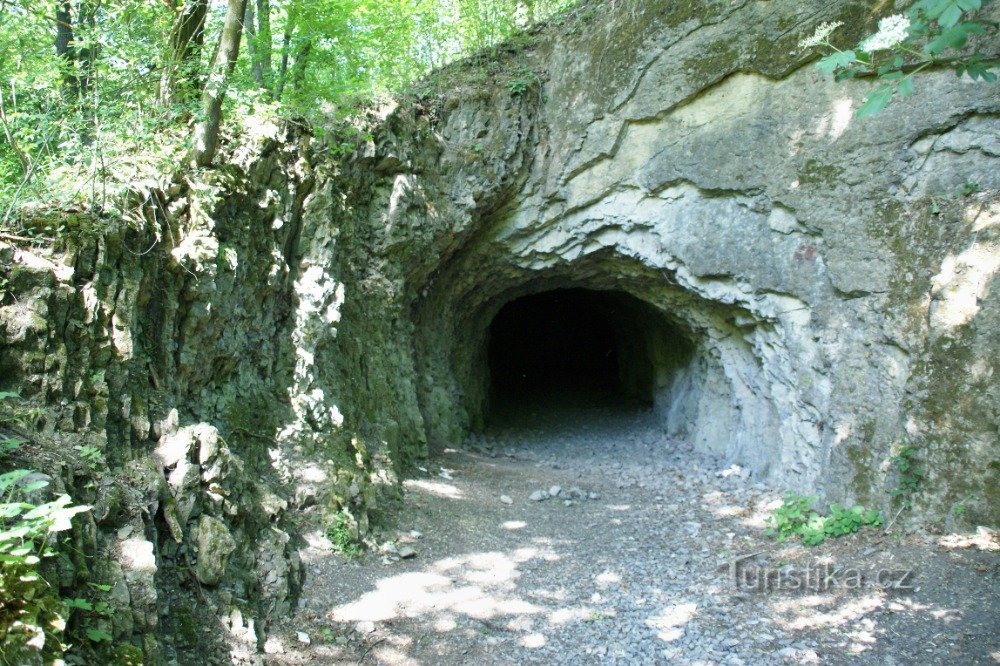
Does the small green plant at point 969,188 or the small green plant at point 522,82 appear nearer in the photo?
the small green plant at point 969,188

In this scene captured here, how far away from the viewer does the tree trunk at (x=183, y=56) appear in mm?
4871

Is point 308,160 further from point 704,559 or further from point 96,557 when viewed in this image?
point 704,559

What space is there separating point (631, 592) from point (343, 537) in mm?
2270

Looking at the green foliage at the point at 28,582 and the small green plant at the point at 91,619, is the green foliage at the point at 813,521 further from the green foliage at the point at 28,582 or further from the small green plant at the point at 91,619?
the green foliage at the point at 28,582

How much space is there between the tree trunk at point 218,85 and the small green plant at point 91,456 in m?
2.28

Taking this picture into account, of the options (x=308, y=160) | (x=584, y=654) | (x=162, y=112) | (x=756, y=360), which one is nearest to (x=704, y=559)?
(x=584, y=654)

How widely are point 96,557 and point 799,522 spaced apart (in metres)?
5.52

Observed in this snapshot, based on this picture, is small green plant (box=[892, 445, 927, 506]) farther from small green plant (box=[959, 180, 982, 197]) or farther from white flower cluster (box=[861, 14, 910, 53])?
white flower cluster (box=[861, 14, 910, 53])

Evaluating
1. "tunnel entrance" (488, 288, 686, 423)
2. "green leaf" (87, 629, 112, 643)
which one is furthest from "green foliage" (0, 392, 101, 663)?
"tunnel entrance" (488, 288, 686, 423)

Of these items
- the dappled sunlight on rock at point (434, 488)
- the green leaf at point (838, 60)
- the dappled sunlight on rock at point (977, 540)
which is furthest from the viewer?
the dappled sunlight on rock at point (434, 488)

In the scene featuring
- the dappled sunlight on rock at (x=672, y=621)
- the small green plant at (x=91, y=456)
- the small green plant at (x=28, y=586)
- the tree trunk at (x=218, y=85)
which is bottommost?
the dappled sunlight on rock at (x=672, y=621)

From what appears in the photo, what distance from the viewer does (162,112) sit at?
16.0 feet

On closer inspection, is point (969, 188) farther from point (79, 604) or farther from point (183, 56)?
point (79, 604)

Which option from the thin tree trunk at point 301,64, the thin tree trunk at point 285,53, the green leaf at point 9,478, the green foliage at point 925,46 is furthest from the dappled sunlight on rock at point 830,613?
the thin tree trunk at point 301,64
